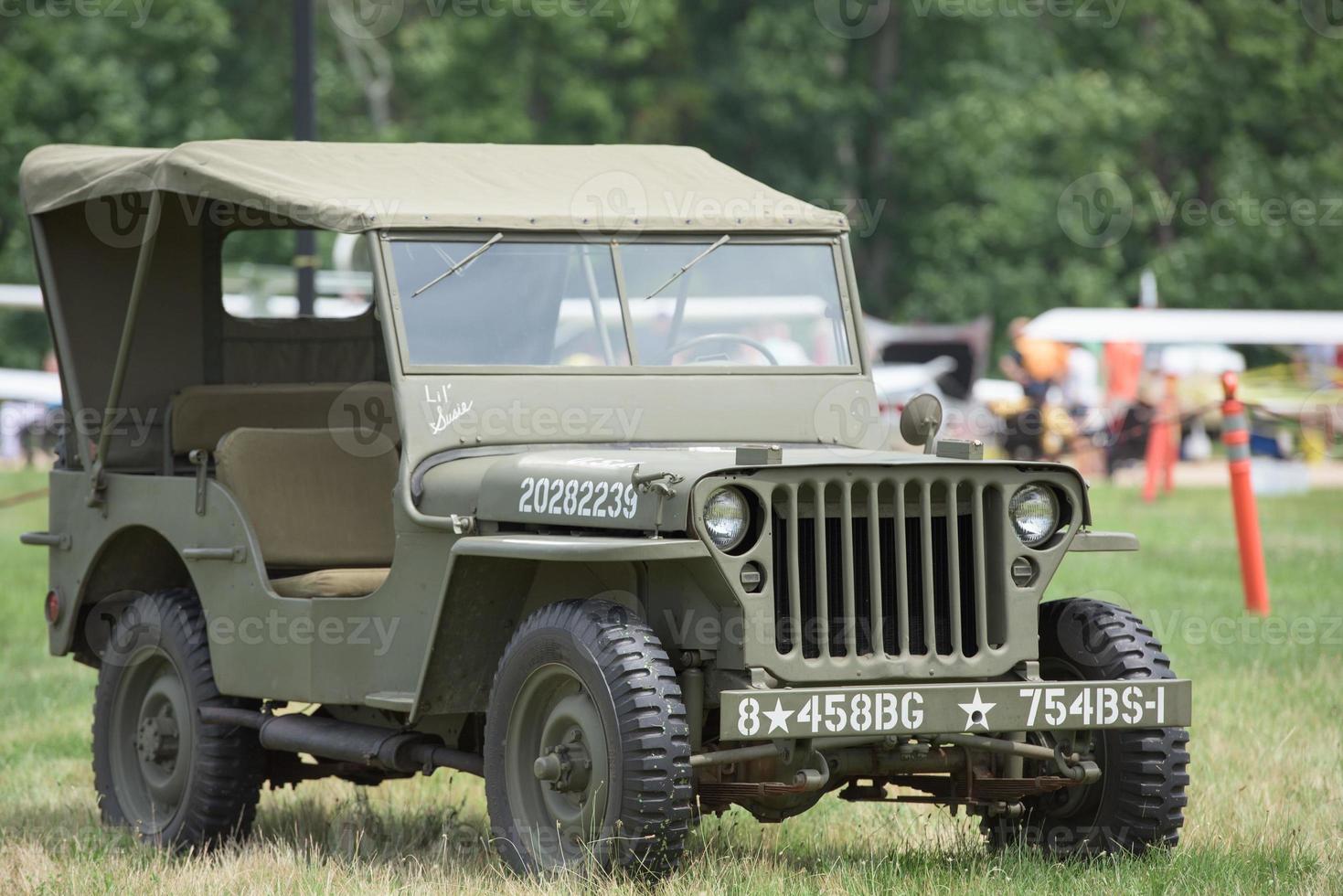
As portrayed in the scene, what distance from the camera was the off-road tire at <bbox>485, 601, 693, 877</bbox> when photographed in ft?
17.2

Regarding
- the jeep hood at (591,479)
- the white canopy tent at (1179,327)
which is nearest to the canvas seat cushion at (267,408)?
the jeep hood at (591,479)

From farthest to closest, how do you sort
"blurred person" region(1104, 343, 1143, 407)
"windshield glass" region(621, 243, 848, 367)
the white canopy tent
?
"blurred person" region(1104, 343, 1143, 407), the white canopy tent, "windshield glass" region(621, 243, 848, 367)

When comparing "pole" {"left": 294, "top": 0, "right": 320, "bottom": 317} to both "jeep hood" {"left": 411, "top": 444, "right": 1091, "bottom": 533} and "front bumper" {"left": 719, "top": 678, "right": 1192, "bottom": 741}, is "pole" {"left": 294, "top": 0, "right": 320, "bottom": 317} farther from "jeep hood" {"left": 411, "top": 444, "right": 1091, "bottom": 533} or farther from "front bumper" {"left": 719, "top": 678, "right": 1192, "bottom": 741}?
"front bumper" {"left": 719, "top": 678, "right": 1192, "bottom": 741}

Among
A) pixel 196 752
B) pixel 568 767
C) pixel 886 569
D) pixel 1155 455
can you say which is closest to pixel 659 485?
pixel 886 569

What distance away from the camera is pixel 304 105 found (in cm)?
1201

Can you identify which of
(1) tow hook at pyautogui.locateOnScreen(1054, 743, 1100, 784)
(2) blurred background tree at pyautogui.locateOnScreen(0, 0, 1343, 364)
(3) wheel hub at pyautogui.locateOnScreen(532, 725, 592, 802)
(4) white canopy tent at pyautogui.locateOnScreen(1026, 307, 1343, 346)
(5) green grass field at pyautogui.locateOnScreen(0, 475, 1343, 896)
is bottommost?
(5) green grass field at pyautogui.locateOnScreen(0, 475, 1343, 896)

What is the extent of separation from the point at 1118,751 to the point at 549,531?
5.70ft

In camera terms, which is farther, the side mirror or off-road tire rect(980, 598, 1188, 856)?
the side mirror

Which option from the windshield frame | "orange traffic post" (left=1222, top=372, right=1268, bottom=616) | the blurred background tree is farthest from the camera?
the blurred background tree

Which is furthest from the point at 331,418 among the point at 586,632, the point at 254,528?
the point at 586,632

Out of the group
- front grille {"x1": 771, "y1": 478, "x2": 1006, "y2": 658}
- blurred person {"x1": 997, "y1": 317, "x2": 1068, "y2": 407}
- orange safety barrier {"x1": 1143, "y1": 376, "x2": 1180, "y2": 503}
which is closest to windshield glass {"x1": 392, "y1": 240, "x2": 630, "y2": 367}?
front grille {"x1": 771, "y1": 478, "x2": 1006, "y2": 658}

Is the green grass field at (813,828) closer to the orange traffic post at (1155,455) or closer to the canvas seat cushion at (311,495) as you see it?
the canvas seat cushion at (311,495)

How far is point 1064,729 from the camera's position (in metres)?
5.78

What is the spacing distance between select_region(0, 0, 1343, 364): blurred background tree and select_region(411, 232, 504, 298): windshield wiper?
116 ft
